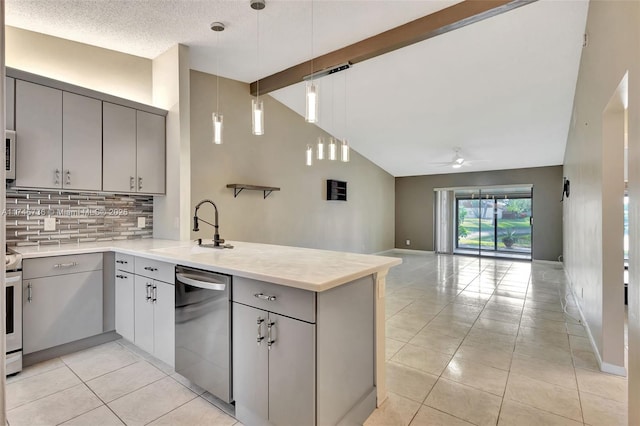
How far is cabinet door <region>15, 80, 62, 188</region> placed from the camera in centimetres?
258

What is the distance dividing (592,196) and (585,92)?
3.93 feet

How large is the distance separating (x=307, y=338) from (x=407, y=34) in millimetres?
3182

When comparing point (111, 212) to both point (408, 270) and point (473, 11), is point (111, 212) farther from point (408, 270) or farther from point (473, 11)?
point (408, 270)

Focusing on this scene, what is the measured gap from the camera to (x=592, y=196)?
2834 mm

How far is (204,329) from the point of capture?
196 centimetres

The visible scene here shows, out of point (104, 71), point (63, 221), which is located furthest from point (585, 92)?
point (63, 221)

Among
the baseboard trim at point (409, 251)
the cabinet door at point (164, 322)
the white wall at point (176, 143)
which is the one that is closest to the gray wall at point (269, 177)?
the white wall at point (176, 143)

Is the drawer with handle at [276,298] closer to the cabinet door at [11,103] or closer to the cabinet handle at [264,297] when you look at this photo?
the cabinet handle at [264,297]

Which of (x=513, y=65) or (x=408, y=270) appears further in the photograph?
(x=408, y=270)

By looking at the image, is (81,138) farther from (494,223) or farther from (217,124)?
(494,223)

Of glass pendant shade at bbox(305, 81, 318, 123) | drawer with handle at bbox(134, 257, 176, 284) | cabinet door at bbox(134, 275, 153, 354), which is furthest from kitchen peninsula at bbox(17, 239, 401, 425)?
glass pendant shade at bbox(305, 81, 318, 123)

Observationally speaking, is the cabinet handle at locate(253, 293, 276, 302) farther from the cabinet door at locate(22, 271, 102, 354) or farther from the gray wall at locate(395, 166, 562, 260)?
the gray wall at locate(395, 166, 562, 260)

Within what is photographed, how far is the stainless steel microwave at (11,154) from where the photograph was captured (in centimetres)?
246

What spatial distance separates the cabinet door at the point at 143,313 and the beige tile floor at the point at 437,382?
188 millimetres
